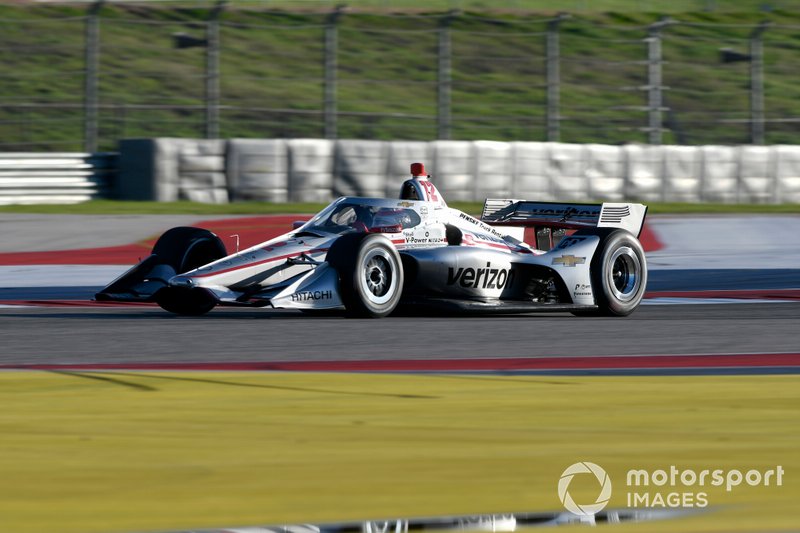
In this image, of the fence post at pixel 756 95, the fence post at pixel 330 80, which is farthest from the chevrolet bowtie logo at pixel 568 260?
the fence post at pixel 756 95

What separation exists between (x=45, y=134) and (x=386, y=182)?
6026mm

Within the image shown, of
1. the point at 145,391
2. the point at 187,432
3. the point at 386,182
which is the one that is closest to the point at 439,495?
the point at 187,432

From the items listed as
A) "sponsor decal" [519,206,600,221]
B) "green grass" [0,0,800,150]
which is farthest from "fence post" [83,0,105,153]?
"sponsor decal" [519,206,600,221]

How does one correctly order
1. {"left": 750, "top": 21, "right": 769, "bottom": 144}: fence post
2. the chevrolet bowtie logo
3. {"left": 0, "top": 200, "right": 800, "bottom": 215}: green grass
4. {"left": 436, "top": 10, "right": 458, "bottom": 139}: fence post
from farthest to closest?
{"left": 750, "top": 21, "right": 769, "bottom": 144}: fence post, {"left": 436, "top": 10, "right": 458, "bottom": 139}: fence post, {"left": 0, "top": 200, "right": 800, "bottom": 215}: green grass, the chevrolet bowtie logo

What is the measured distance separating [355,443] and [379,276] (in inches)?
173

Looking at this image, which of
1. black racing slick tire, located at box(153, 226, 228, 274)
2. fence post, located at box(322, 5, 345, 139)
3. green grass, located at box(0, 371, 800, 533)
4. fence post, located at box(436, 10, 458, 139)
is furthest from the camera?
fence post, located at box(436, 10, 458, 139)

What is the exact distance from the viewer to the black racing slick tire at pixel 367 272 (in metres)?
9.50

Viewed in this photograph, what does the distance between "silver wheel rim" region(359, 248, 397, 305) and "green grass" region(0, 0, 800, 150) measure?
12.9m

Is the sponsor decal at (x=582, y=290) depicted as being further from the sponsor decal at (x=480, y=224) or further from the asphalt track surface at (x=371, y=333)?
the sponsor decal at (x=480, y=224)

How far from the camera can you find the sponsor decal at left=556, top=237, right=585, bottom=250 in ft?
35.2

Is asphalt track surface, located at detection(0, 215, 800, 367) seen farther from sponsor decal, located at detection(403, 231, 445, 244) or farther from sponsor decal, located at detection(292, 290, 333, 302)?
sponsor decal, located at detection(403, 231, 445, 244)

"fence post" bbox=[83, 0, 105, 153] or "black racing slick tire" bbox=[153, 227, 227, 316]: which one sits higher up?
"fence post" bbox=[83, 0, 105, 153]

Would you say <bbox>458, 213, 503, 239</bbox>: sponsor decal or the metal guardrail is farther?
the metal guardrail

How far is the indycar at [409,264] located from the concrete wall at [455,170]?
943 cm
